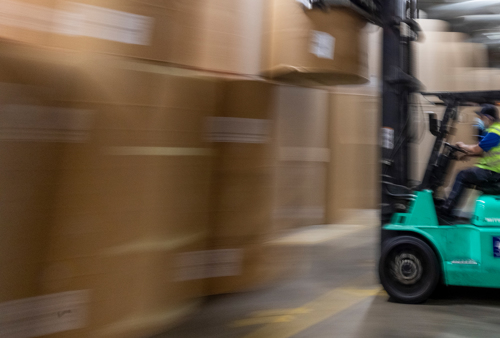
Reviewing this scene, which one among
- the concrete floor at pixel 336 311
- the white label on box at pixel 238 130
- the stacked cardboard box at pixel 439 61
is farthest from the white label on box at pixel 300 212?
the stacked cardboard box at pixel 439 61

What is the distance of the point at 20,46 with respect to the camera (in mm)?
1559

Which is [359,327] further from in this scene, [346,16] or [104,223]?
[346,16]

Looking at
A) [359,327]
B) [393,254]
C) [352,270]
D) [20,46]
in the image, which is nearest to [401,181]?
[393,254]

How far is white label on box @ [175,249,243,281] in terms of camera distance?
2238 millimetres

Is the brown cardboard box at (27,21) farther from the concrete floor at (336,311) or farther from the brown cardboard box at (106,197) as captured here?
the concrete floor at (336,311)

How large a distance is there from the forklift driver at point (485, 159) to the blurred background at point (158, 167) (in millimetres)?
962

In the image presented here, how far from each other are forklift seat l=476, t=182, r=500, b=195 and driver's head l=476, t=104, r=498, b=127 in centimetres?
42

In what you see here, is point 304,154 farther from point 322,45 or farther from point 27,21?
point 27,21

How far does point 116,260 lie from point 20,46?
922mm

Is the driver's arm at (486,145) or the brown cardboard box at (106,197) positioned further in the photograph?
the driver's arm at (486,145)

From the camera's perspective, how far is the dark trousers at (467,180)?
118 inches

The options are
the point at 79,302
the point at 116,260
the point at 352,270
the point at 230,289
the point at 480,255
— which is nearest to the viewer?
the point at 79,302

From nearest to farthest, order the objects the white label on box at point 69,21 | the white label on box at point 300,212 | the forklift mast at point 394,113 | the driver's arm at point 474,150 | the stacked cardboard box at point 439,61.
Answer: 1. the white label on box at point 69,21
2. the driver's arm at point 474,150
3. the forklift mast at point 394,113
4. the white label on box at point 300,212
5. the stacked cardboard box at point 439,61

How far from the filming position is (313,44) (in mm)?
2377
